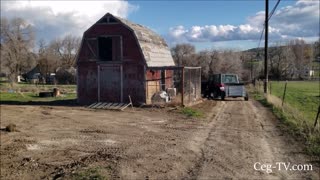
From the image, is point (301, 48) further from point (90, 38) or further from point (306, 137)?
point (306, 137)

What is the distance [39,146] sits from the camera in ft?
42.8

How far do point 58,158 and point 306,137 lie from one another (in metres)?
7.20

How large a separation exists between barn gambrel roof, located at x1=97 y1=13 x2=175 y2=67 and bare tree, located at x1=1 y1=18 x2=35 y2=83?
2077 inches

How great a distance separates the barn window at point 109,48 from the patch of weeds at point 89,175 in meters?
17.7

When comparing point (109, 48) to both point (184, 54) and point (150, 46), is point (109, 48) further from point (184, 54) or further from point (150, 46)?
point (184, 54)

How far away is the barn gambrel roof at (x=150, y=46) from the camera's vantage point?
1042 inches

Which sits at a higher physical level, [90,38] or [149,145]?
[90,38]

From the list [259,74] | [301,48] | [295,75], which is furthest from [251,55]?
[301,48]

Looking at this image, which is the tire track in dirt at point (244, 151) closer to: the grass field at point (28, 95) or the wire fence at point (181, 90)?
the wire fence at point (181, 90)

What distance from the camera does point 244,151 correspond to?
10969mm

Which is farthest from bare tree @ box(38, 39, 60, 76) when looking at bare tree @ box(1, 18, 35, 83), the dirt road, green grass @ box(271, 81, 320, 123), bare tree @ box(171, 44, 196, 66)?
the dirt road

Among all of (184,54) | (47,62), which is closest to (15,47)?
(47,62)

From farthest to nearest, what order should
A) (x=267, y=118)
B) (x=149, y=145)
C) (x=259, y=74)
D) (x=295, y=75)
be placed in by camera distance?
1. (x=295, y=75)
2. (x=259, y=74)
3. (x=267, y=118)
4. (x=149, y=145)

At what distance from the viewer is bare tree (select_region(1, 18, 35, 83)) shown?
259 feet
